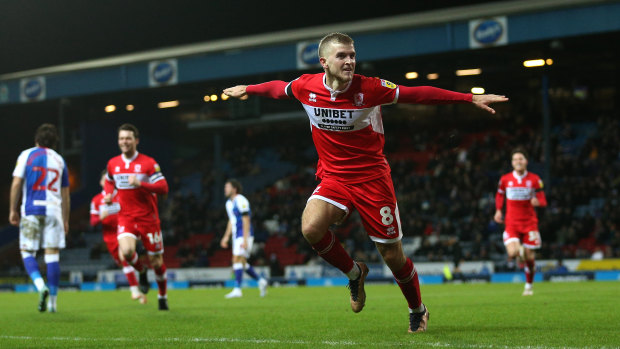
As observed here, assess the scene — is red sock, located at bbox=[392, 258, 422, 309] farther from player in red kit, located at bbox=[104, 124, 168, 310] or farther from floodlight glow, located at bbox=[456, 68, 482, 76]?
floodlight glow, located at bbox=[456, 68, 482, 76]

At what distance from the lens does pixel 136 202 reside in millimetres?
11883

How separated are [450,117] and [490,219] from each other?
10872 mm

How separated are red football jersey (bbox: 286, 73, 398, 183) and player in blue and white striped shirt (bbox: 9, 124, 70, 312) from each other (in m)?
5.25

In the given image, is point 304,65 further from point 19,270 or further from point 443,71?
point 19,270

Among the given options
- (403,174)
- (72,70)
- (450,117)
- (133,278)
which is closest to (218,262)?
(403,174)

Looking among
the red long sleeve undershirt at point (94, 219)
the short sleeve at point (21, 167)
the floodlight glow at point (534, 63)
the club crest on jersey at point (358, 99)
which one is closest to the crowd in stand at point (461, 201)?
the floodlight glow at point (534, 63)

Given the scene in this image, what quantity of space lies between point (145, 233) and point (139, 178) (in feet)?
2.80

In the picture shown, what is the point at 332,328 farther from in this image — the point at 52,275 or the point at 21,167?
the point at 21,167

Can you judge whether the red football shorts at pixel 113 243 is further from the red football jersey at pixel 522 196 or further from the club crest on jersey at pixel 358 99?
the club crest on jersey at pixel 358 99

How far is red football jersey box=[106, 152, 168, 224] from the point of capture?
38.1ft

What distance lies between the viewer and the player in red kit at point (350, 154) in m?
6.81

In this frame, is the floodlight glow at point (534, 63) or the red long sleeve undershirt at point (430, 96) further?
the floodlight glow at point (534, 63)

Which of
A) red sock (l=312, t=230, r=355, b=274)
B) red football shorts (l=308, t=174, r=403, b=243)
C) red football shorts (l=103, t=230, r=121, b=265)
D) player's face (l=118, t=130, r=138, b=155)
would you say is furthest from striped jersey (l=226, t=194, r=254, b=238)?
red football shorts (l=308, t=174, r=403, b=243)

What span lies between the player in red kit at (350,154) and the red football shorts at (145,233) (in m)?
5.22
